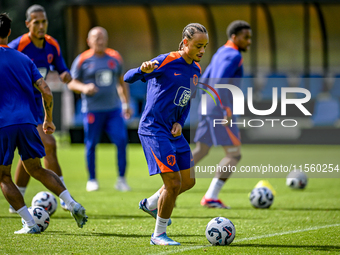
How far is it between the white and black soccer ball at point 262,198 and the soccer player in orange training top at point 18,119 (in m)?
2.84

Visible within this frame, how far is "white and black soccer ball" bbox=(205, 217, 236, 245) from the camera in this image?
5.31 m

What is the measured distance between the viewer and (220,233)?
531 cm

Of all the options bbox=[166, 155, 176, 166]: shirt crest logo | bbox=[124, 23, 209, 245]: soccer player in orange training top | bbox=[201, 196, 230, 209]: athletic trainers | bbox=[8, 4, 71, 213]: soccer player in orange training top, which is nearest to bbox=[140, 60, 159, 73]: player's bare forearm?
bbox=[124, 23, 209, 245]: soccer player in orange training top

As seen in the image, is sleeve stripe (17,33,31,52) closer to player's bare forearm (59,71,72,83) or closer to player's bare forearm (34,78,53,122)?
player's bare forearm (59,71,72,83)

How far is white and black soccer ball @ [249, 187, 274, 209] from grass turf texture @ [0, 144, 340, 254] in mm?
115

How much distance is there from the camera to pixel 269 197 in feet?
25.2

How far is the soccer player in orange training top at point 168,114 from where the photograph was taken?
5262 mm

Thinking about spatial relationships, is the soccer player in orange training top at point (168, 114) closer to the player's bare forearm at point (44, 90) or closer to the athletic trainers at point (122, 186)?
the player's bare forearm at point (44, 90)

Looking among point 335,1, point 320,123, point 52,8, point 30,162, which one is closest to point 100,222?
point 30,162

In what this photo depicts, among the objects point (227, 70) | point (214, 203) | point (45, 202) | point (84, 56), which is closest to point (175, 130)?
point (45, 202)

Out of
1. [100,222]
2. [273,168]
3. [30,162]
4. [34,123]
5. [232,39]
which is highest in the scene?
[232,39]

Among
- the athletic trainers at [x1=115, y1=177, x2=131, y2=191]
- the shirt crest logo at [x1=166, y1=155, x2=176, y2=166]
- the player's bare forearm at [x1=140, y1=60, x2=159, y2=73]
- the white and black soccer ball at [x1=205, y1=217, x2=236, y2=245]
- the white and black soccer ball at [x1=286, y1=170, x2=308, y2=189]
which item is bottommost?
the athletic trainers at [x1=115, y1=177, x2=131, y2=191]

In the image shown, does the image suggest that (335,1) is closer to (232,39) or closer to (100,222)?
(232,39)

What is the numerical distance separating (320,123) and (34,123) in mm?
13807
